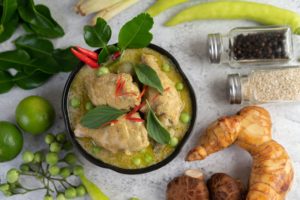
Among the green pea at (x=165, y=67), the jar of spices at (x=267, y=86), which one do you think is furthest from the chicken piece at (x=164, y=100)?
the jar of spices at (x=267, y=86)

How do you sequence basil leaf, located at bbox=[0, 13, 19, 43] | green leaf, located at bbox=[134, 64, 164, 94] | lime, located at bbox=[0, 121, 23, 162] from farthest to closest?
basil leaf, located at bbox=[0, 13, 19, 43]
lime, located at bbox=[0, 121, 23, 162]
green leaf, located at bbox=[134, 64, 164, 94]

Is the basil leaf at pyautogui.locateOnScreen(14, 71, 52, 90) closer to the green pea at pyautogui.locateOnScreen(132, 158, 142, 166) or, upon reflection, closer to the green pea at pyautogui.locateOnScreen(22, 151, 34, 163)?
the green pea at pyautogui.locateOnScreen(22, 151, 34, 163)

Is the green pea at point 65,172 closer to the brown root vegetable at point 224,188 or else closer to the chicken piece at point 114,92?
the chicken piece at point 114,92

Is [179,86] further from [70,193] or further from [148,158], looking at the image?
[70,193]

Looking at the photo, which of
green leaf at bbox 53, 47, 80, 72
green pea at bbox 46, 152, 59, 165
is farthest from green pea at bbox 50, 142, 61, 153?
green leaf at bbox 53, 47, 80, 72

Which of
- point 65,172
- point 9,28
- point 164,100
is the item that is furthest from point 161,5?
point 65,172
